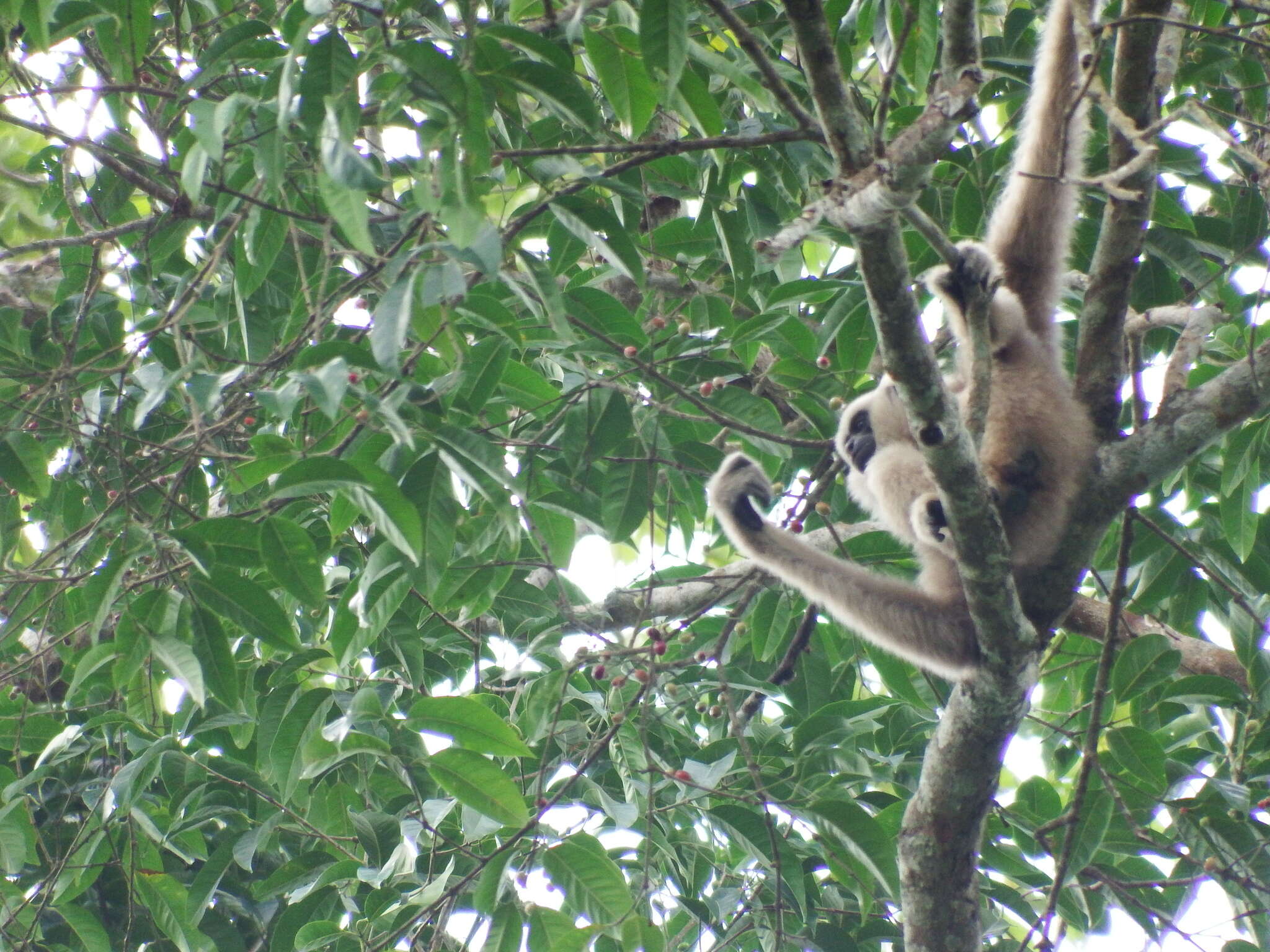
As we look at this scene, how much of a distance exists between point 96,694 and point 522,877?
2.40 m

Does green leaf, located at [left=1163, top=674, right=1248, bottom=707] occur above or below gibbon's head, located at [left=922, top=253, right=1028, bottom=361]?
below

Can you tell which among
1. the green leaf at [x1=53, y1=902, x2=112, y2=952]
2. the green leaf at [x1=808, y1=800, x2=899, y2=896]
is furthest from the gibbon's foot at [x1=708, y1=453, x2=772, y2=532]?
the green leaf at [x1=53, y1=902, x2=112, y2=952]

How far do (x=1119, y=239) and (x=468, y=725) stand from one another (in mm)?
2282

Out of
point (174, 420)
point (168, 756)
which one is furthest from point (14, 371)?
point (168, 756)

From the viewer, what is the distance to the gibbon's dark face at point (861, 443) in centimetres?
400

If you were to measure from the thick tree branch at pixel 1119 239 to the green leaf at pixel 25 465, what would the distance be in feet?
10.7

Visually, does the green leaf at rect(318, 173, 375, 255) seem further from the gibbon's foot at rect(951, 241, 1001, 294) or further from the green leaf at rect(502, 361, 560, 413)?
the gibbon's foot at rect(951, 241, 1001, 294)

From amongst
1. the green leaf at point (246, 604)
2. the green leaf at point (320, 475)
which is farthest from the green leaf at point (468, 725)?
the green leaf at point (320, 475)

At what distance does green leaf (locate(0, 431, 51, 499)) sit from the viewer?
335 centimetres

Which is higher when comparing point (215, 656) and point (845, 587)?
point (845, 587)

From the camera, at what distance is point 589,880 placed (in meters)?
3.00

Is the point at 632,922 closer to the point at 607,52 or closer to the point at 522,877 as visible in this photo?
the point at 522,877

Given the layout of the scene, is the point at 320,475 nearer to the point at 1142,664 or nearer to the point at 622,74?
the point at 622,74

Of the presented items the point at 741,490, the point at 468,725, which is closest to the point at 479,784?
the point at 468,725
